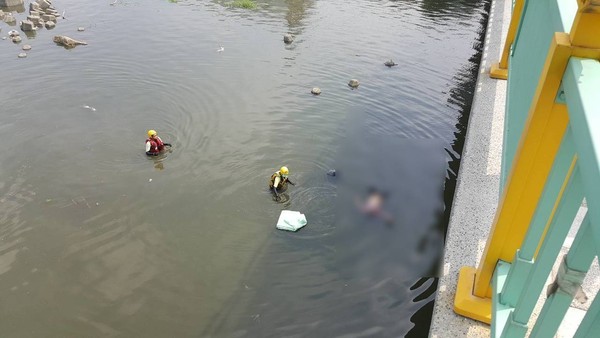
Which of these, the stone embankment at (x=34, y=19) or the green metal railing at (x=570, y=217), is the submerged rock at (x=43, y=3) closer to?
the stone embankment at (x=34, y=19)

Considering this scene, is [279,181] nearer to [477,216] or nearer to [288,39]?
[477,216]

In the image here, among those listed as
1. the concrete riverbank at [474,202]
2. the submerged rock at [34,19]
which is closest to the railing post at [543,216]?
the concrete riverbank at [474,202]

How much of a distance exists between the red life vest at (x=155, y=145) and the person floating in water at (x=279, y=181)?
2816mm

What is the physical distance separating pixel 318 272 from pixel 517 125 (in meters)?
3.91

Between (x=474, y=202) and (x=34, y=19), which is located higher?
(x=474, y=202)

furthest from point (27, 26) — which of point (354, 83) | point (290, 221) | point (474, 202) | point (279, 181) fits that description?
point (474, 202)

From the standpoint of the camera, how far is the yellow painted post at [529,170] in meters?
2.63

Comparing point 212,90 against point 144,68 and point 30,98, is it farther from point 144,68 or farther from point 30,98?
point 30,98

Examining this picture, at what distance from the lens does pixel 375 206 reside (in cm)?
824

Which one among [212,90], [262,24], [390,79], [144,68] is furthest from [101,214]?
[262,24]

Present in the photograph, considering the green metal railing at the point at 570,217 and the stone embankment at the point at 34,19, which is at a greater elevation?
the green metal railing at the point at 570,217

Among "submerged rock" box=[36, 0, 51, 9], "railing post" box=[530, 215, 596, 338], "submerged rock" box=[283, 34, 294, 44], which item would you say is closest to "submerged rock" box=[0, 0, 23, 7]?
"submerged rock" box=[36, 0, 51, 9]

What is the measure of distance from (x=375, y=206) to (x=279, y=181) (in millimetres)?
1901

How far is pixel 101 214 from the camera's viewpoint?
8.11 metres
